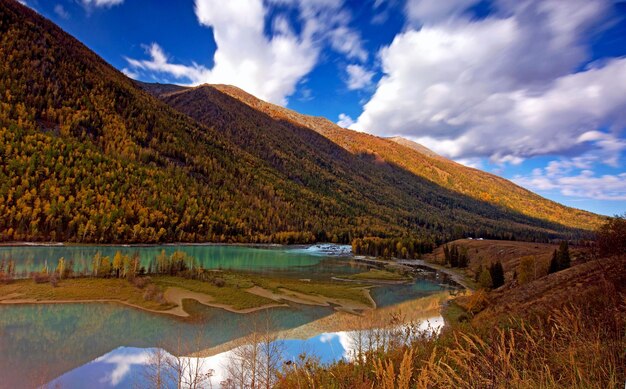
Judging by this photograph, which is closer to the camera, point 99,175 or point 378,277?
point 378,277

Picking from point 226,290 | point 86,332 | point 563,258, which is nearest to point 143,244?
point 226,290

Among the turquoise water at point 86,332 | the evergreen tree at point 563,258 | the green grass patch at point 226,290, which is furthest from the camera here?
the evergreen tree at point 563,258

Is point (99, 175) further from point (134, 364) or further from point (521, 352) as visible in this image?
point (521, 352)

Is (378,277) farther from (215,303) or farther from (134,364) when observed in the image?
(134,364)

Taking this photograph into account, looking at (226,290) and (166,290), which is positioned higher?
(166,290)

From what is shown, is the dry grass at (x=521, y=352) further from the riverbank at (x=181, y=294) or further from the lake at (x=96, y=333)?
the riverbank at (x=181, y=294)

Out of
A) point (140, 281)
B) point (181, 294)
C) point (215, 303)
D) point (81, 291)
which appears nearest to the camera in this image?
point (81, 291)

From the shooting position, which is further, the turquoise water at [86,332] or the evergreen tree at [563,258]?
the evergreen tree at [563,258]

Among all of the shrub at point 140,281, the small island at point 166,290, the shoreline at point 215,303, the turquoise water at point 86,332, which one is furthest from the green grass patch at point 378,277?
the shrub at point 140,281

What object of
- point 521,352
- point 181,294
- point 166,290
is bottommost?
point 181,294

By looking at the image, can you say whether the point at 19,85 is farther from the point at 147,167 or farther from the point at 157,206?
the point at 157,206

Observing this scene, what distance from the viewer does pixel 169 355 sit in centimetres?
2517

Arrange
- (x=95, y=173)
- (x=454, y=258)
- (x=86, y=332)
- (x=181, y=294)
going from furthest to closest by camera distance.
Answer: (x=95, y=173) → (x=454, y=258) → (x=181, y=294) → (x=86, y=332)

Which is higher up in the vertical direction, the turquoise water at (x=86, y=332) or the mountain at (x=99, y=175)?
the mountain at (x=99, y=175)
